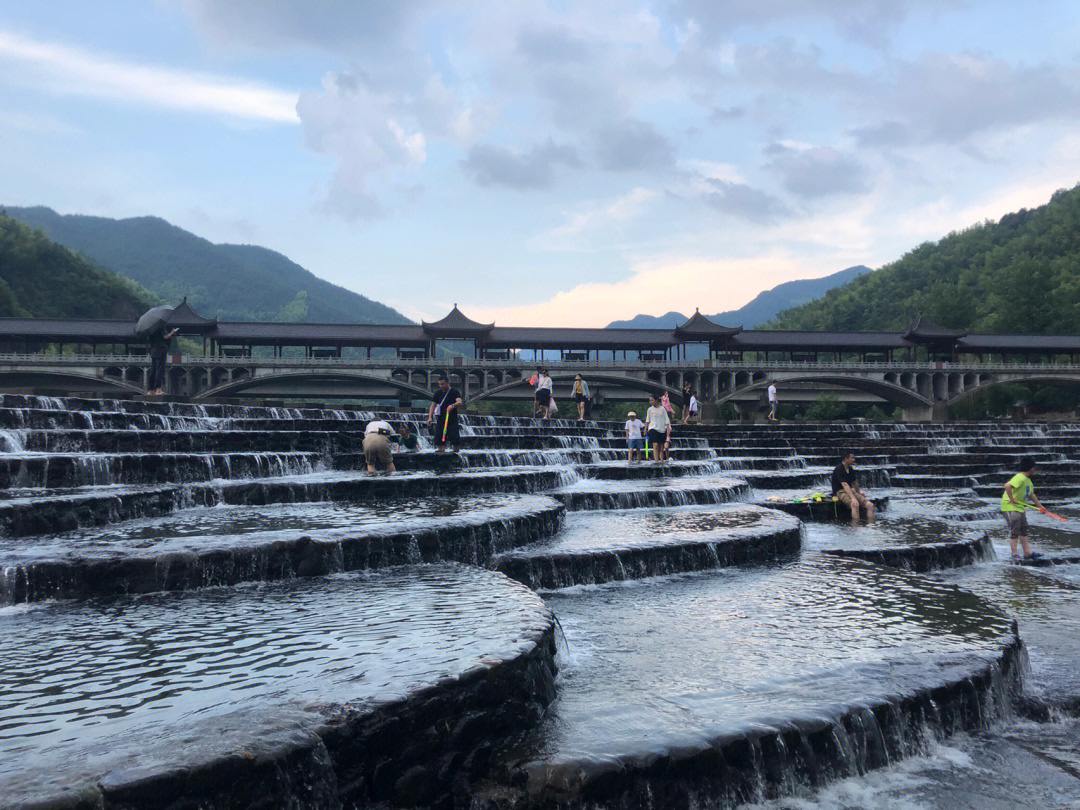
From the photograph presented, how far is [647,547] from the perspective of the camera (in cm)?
610

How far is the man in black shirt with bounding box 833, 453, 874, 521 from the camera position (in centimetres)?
937

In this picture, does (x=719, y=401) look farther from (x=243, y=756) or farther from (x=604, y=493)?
(x=243, y=756)

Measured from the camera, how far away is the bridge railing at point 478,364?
141ft

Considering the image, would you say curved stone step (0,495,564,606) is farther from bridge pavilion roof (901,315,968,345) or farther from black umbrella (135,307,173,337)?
bridge pavilion roof (901,315,968,345)

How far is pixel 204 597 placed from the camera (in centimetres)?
436

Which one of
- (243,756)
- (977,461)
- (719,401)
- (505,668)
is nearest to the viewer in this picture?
(243,756)

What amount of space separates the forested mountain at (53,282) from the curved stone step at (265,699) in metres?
78.0

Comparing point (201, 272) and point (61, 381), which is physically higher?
point (201, 272)

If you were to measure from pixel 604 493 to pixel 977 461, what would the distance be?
11.7m

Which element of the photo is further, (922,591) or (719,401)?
(719,401)

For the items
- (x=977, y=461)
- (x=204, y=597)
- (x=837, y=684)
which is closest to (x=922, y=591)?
(x=837, y=684)

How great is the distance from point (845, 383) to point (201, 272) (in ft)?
502

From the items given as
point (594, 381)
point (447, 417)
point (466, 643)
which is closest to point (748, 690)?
point (466, 643)

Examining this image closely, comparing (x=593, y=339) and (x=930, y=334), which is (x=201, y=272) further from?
(x=930, y=334)
